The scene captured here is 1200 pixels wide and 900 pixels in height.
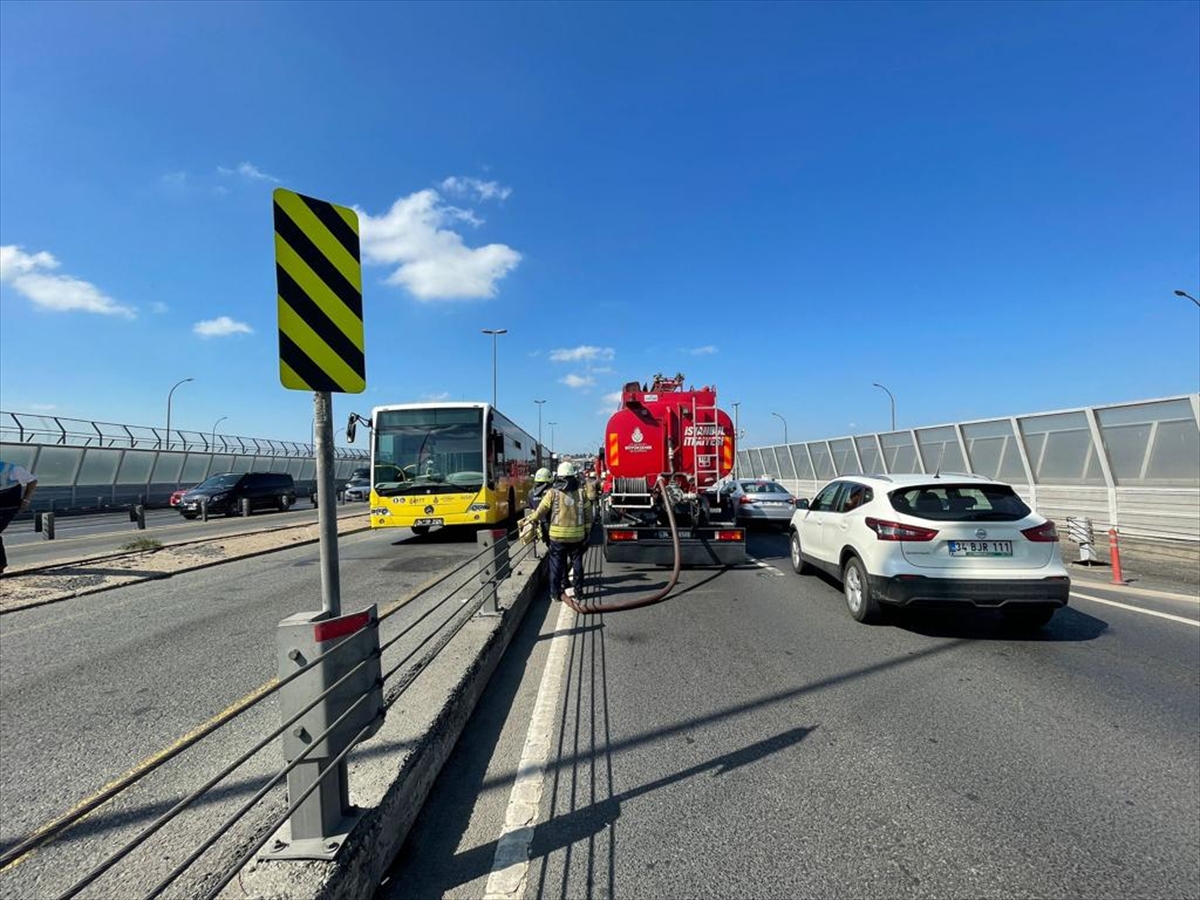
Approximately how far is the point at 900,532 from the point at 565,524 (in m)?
3.86

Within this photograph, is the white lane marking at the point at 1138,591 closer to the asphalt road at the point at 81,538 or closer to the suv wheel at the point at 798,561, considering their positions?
the suv wheel at the point at 798,561

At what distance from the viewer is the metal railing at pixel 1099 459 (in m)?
12.3

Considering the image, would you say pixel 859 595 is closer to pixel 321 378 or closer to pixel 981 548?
pixel 981 548

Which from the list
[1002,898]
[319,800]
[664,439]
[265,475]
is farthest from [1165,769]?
[265,475]

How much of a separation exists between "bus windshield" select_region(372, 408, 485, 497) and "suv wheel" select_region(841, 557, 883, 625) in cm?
928

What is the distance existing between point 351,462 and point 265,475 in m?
36.4

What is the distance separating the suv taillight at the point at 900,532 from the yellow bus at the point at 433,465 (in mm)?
9766

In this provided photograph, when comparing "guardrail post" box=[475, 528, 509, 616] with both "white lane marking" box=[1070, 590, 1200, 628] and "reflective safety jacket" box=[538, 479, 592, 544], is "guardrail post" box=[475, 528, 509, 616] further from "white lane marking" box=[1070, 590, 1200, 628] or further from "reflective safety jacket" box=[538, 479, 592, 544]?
"white lane marking" box=[1070, 590, 1200, 628]

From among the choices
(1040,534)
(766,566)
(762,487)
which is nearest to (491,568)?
(1040,534)

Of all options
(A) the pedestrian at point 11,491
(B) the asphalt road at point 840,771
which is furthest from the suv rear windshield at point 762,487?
(A) the pedestrian at point 11,491

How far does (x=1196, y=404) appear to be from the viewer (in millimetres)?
11945

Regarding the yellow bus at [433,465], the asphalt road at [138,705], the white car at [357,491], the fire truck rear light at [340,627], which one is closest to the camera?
the fire truck rear light at [340,627]

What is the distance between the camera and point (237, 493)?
91.4 ft

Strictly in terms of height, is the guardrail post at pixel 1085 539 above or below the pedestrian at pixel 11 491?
below
